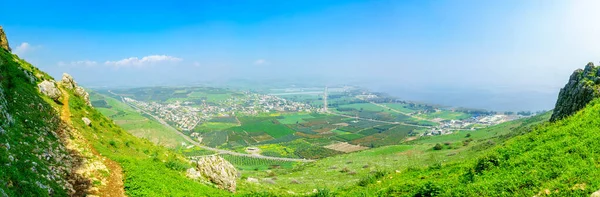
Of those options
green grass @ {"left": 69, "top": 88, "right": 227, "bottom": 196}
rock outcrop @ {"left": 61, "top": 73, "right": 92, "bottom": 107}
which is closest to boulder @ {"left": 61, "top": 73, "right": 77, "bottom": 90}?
rock outcrop @ {"left": 61, "top": 73, "right": 92, "bottom": 107}

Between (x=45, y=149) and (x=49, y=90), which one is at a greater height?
(x=49, y=90)

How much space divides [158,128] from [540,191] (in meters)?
149

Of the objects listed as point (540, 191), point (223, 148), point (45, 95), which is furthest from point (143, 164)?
point (223, 148)

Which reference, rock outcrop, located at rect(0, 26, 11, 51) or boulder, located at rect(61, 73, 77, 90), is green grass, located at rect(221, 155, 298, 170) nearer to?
boulder, located at rect(61, 73, 77, 90)

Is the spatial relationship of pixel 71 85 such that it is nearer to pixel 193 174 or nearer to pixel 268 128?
pixel 193 174

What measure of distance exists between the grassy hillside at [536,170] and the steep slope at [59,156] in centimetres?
1364

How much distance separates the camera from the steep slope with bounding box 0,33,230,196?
1366 cm

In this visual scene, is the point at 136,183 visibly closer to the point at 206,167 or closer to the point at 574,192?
the point at 206,167

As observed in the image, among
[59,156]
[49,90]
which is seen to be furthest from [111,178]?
[49,90]

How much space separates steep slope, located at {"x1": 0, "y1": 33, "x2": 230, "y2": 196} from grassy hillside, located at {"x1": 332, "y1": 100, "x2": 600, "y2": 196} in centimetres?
1364

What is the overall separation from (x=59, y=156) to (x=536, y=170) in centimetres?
2577

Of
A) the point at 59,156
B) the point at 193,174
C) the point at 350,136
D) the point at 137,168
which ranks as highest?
the point at 59,156

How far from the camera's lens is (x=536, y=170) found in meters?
11.6

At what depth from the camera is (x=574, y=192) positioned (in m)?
9.14
